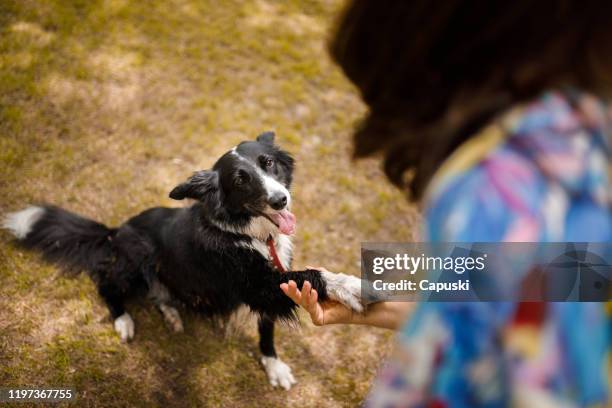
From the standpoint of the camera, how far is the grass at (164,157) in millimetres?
3062

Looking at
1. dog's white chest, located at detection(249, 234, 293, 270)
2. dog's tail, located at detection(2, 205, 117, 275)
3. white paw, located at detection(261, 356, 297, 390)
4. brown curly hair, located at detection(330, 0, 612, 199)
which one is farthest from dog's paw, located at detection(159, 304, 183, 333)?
brown curly hair, located at detection(330, 0, 612, 199)

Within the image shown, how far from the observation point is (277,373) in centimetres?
310

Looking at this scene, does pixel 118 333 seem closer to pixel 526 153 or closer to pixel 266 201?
pixel 266 201

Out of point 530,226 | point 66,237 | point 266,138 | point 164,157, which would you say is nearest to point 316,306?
point 266,138

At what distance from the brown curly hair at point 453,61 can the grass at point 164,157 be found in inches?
94.0

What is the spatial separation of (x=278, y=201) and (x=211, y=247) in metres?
0.44

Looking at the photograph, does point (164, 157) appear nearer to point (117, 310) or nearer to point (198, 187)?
point (117, 310)

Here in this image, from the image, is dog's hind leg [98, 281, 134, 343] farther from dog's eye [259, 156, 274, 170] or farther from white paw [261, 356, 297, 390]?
dog's eye [259, 156, 274, 170]

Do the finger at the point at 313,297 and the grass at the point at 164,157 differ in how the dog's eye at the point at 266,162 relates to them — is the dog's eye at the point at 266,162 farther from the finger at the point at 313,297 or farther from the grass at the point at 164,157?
the grass at the point at 164,157

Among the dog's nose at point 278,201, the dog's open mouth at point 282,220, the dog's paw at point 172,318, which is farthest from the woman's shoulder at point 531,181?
the dog's paw at point 172,318

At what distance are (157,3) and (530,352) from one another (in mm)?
5160

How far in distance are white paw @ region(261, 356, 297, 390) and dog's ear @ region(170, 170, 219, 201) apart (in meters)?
1.11

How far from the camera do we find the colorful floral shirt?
741 mm

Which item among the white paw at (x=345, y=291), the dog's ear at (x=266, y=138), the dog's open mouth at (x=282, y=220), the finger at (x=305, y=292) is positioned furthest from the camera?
the dog's ear at (x=266, y=138)
